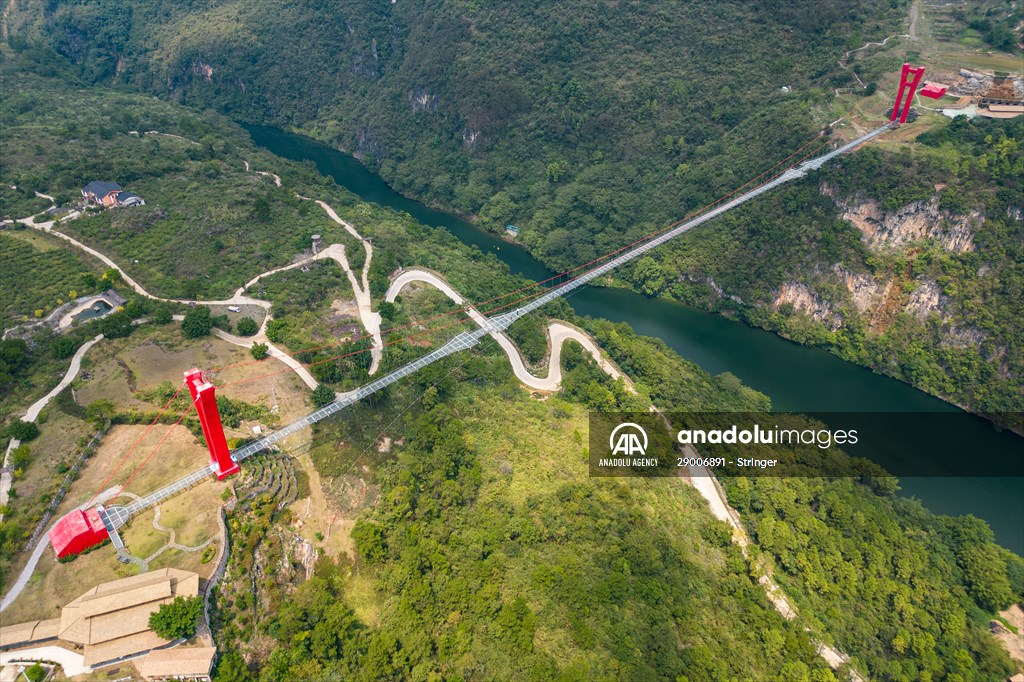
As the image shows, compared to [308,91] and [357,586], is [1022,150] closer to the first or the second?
[357,586]

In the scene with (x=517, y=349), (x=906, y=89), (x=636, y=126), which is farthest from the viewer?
(x=636, y=126)

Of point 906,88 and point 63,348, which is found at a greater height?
point 906,88

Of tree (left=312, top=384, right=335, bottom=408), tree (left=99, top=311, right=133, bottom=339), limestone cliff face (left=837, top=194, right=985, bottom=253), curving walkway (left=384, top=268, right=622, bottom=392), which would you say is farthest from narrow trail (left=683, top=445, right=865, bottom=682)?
tree (left=99, top=311, right=133, bottom=339)

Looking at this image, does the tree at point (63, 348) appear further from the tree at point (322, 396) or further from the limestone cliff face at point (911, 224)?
the limestone cliff face at point (911, 224)

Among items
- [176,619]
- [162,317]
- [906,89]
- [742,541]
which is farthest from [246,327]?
[906,89]

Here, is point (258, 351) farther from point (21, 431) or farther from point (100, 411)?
point (21, 431)

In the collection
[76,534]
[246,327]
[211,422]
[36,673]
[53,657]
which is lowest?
[53,657]

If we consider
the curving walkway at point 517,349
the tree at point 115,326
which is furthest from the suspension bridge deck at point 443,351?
A: the tree at point 115,326
